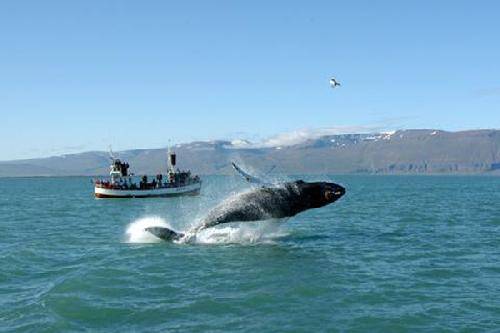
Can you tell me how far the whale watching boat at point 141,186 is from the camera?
11056 cm

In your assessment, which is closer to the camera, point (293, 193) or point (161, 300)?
point (161, 300)

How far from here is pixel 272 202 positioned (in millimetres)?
33250

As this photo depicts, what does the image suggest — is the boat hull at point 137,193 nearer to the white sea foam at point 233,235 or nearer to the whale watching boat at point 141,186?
the whale watching boat at point 141,186

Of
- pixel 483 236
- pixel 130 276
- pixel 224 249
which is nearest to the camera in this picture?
pixel 130 276

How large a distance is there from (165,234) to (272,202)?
6.60 m

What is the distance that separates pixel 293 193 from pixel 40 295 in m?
15.1

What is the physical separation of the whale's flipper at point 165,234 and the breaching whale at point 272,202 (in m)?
2.33

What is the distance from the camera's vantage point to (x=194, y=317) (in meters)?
19.1

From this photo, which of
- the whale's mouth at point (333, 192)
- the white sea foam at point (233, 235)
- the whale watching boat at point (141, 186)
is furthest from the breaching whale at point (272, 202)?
the whale watching boat at point (141, 186)

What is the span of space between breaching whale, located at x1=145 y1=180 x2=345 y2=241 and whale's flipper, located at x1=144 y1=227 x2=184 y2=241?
2.33 m

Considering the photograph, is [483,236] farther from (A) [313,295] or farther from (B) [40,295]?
(B) [40,295]

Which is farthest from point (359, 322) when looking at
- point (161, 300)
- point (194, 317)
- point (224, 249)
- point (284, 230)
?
point (284, 230)

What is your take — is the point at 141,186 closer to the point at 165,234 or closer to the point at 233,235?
the point at 233,235

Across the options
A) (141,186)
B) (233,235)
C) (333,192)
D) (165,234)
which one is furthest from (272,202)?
(141,186)
